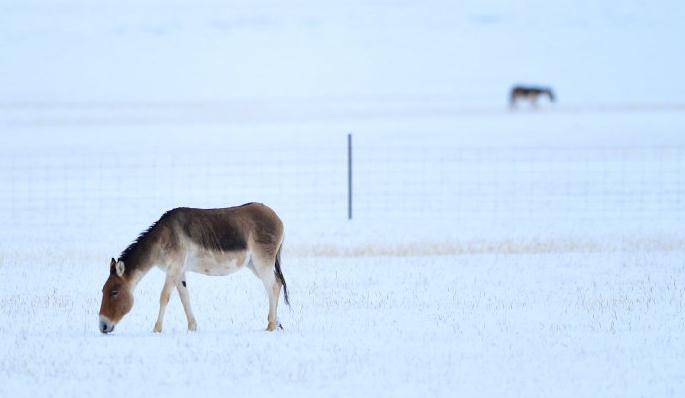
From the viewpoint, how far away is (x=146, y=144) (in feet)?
110

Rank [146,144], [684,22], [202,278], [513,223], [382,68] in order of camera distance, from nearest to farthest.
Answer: [202,278] < [513,223] < [146,144] < [382,68] < [684,22]

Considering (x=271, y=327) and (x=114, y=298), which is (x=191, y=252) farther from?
(x=271, y=327)

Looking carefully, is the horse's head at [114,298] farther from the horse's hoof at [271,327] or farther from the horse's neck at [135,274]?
the horse's hoof at [271,327]

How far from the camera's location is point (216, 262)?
354 inches

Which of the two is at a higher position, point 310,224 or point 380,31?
point 380,31

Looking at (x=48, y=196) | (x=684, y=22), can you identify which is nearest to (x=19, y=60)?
(x=684, y=22)

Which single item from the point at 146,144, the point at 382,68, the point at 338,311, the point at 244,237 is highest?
the point at 382,68

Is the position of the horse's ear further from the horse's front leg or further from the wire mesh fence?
the wire mesh fence

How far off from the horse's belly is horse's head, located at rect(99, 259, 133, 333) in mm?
539

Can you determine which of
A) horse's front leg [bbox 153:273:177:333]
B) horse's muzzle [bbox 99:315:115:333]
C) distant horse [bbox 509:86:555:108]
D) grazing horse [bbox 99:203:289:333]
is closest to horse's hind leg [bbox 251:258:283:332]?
grazing horse [bbox 99:203:289:333]

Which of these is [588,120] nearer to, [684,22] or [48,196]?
[48,196]

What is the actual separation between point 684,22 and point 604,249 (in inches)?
3562

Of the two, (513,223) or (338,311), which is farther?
(513,223)

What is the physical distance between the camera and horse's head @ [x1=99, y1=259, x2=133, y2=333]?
877cm
